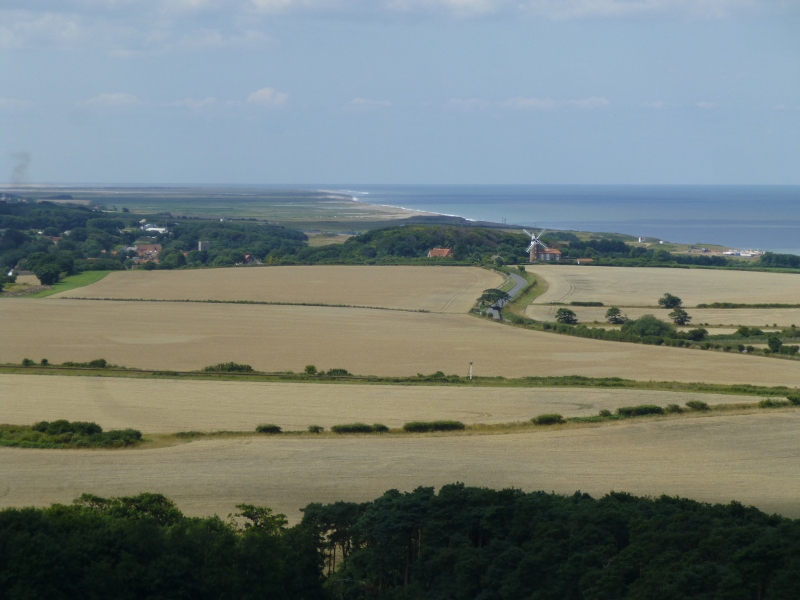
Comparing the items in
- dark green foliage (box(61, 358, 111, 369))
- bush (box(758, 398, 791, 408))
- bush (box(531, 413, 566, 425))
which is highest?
bush (box(758, 398, 791, 408))

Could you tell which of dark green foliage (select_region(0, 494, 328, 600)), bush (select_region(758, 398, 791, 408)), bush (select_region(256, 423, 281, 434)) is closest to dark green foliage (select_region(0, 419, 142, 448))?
bush (select_region(256, 423, 281, 434))

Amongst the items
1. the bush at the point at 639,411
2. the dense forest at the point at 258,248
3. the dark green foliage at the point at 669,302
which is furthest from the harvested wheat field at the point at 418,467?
the dense forest at the point at 258,248

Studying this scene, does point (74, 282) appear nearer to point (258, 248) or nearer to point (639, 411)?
point (258, 248)

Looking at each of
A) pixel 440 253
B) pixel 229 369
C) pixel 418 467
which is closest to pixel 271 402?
pixel 229 369

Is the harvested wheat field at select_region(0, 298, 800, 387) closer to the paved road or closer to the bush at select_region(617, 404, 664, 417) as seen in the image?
the paved road

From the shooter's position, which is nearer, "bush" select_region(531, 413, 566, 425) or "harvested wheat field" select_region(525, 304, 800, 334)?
"bush" select_region(531, 413, 566, 425)

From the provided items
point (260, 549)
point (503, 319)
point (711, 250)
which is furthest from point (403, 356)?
point (711, 250)

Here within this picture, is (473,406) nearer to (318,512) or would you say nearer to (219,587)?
(318,512)

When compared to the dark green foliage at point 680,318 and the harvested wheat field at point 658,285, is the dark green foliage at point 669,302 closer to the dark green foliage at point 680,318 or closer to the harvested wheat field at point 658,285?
the harvested wheat field at point 658,285
